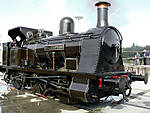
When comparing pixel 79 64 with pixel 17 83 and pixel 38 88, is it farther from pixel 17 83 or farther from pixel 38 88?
pixel 17 83

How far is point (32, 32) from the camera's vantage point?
10.2 meters

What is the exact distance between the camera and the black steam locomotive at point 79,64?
5500mm

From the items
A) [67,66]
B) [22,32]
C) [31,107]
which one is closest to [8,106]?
[31,107]

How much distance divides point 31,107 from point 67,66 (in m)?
1.97

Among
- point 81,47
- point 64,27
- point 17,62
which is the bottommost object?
point 17,62

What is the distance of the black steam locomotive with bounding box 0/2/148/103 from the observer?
5.50m

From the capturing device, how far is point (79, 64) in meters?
5.95

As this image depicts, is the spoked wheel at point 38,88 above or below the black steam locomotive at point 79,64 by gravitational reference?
below

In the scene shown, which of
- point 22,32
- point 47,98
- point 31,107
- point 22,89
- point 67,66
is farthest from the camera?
point 22,32

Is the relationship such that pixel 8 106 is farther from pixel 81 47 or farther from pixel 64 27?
pixel 64 27

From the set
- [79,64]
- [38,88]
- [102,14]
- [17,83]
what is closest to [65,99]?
[79,64]

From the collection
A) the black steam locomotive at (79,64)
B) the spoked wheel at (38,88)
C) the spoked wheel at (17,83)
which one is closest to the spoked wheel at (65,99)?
the black steam locomotive at (79,64)

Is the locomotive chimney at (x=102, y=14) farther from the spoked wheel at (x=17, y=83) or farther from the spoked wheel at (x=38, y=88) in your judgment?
the spoked wheel at (x=17, y=83)

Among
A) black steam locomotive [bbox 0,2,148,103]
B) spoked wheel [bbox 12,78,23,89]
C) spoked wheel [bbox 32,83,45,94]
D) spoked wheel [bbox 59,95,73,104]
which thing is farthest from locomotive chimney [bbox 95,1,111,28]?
spoked wheel [bbox 12,78,23,89]
